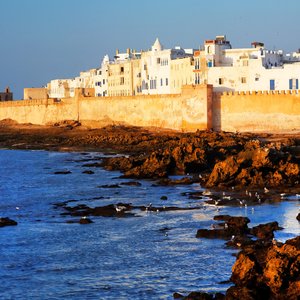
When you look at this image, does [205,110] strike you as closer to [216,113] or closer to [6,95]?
[216,113]

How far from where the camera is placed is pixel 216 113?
172 feet

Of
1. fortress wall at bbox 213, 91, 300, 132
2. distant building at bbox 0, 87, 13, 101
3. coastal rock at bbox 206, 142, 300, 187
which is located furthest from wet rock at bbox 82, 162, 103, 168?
distant building at bbox 0, 87, 13, 101

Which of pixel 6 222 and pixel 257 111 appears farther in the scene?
pixel 257 111

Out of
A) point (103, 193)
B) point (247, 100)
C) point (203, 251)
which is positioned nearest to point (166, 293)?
point (203, 251)

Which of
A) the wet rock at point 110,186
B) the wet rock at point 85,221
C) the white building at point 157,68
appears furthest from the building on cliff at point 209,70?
the wet rock at point 85,221

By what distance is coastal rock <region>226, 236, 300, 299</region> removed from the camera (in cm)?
1309

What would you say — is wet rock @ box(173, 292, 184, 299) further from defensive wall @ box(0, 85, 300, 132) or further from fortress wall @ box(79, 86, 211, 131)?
fortress wall @ box(79, 86, 211, 131)

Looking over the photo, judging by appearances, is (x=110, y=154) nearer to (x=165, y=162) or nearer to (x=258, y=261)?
(x=165, y=162)

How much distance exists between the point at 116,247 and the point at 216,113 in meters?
34.8

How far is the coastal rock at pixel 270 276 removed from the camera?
1309 cm

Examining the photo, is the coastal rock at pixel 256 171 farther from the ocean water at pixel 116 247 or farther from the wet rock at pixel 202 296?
the wet rock at pixel 202 296

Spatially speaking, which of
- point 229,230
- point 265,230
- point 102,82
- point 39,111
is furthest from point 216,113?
point 265,230

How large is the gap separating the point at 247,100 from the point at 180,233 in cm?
3205

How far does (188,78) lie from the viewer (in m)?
61.0
